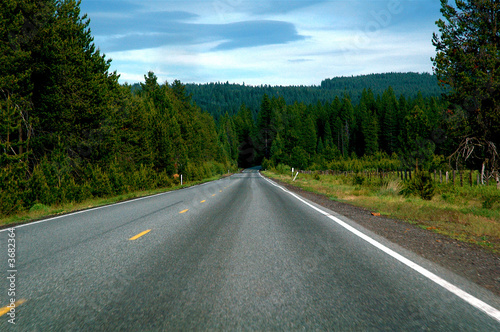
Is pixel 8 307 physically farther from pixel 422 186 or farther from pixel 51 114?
pixel 51 114

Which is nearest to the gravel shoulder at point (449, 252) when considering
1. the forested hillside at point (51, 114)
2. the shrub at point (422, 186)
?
the shrub at point (422, 186)

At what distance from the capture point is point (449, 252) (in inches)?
231

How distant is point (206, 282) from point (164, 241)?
281 cm

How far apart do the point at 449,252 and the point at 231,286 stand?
4214mm

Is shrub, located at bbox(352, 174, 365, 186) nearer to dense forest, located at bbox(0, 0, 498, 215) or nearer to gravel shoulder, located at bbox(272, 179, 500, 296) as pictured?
dense forest, located at bbox(0, 0, 498, 215)

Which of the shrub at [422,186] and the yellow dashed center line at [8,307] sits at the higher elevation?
the yellow dashed center line at [8,307]

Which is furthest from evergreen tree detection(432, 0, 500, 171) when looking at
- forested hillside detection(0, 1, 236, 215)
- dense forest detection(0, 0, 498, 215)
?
forested hillside detection(0, 1, 236, 215)

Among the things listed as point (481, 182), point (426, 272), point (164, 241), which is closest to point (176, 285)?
point (164, 241)

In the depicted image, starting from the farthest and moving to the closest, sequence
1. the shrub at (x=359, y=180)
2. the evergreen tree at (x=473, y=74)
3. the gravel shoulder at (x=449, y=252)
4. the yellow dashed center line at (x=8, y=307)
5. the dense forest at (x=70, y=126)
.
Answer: the shrub at (x=359, y=180) → the evergreen tree at (x=473, y=74) → the dense forest at (x=70, y=126) → the gravel shoulder at (x=449, y=252) → the yellow dashed center line at (x=8, y=307)

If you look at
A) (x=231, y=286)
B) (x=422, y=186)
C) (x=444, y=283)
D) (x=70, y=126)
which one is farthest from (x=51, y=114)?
(x=444, y=283)

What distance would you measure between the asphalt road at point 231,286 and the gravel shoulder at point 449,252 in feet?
1.02

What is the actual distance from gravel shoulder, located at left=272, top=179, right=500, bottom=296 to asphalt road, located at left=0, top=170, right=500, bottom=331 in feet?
1.02

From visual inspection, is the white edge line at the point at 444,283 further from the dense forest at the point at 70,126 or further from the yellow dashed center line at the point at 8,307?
the dense forest at the point at 70,126

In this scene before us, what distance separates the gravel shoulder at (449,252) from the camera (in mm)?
4520
